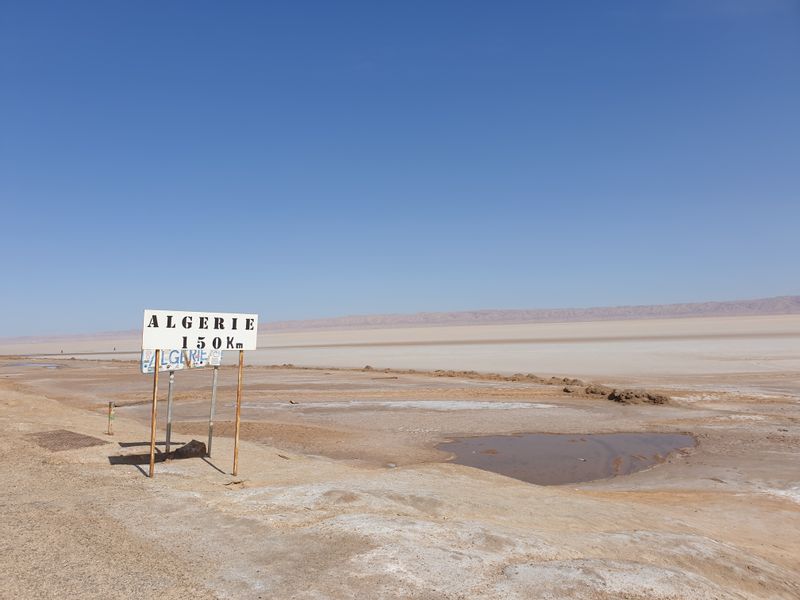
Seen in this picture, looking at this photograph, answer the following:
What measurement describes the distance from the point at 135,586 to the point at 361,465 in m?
7.10

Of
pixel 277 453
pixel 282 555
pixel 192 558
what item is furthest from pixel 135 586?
pixel 277 453

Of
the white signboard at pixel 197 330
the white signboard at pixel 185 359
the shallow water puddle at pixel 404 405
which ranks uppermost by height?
the white signboard at pixel 197 330

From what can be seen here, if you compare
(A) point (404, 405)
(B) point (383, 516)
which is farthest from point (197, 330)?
(A) point (404, 405)

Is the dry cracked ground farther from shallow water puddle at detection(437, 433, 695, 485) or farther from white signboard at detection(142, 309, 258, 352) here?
white signboard at detection(142, 309, 258, 352)

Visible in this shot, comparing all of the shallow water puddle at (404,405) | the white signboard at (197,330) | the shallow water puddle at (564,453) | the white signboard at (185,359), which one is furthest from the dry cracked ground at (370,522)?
the shallow water puddle at (404,405)

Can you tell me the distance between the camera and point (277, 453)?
39.3ft

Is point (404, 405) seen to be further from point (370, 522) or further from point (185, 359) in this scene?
point (370, 522)

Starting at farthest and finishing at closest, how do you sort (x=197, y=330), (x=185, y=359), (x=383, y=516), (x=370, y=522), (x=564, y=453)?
1. (x=564, y=453)
2. (x=185, y=359)
3. (x=197, y=330)
4. (x=383, y=516)
5. (x=370, y=522)

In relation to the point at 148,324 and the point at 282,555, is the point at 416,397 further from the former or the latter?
the point at 282,555

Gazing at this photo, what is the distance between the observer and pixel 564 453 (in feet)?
44.8

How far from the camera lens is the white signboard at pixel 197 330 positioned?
8.60m

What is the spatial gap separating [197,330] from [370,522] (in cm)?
423

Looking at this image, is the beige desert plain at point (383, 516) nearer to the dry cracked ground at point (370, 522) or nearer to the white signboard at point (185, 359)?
the dry cracked ground at point (370, 522)

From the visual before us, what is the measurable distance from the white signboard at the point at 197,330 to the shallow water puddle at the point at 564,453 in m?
5.74
